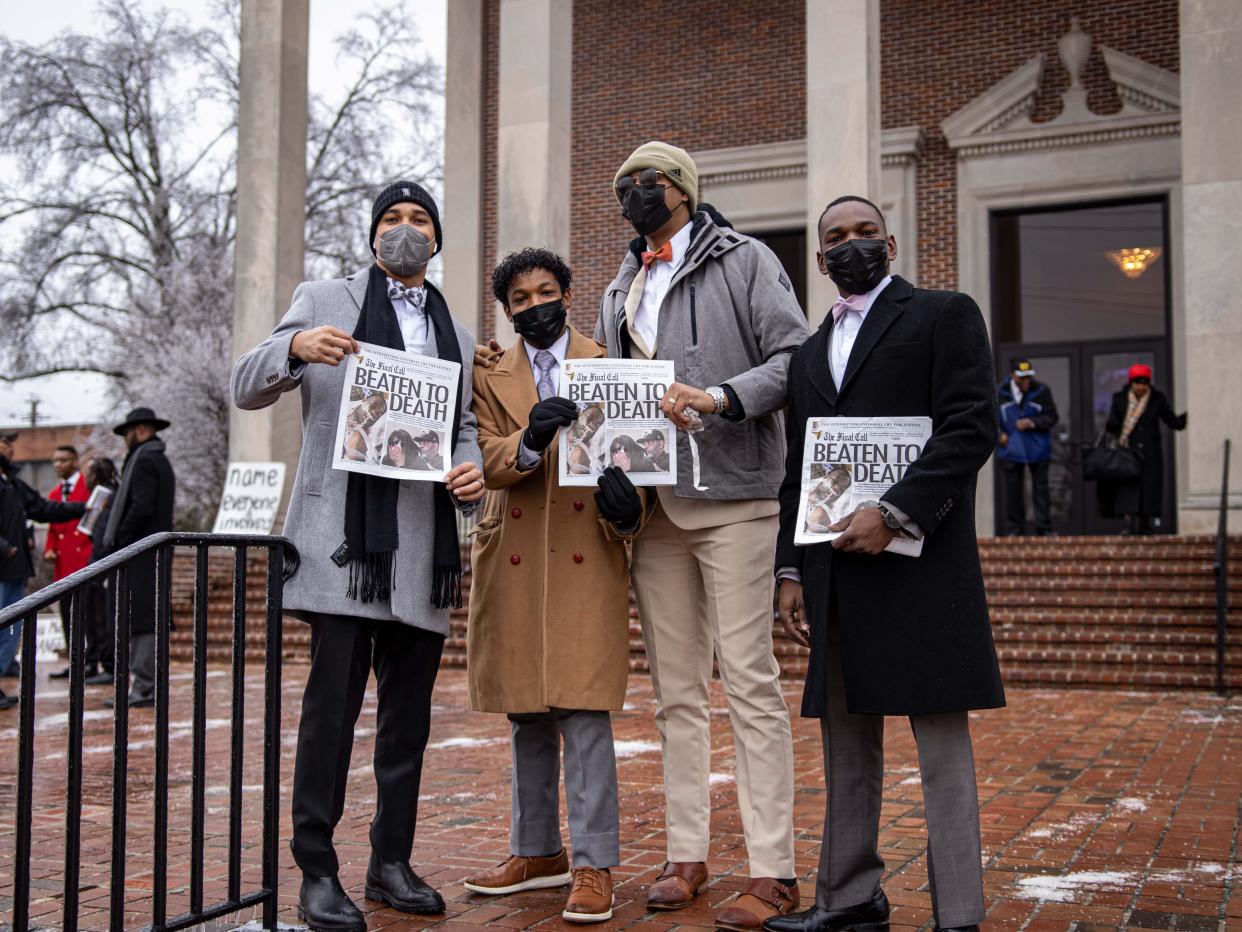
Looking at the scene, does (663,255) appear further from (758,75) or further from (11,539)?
(758,75)

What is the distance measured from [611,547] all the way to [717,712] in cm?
481

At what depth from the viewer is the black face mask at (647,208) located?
423cm

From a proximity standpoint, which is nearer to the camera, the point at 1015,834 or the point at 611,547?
the point at 611,547

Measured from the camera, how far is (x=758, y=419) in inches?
167

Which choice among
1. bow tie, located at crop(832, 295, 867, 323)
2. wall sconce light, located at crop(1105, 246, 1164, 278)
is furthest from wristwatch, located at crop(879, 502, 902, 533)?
wall sconce light, located at crop(1105, 246, 1164, 278)

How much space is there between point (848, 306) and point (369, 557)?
160 cm

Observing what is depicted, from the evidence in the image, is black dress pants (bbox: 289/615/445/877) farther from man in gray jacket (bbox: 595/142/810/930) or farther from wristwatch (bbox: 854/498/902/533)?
wristwatch (bbox: 854/498/902/533)

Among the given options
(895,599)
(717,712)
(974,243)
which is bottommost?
(717,712)

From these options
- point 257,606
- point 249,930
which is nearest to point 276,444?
point 257,606

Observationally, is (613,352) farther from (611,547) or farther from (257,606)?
(257,606)

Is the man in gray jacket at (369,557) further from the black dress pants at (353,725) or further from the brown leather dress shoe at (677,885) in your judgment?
the brown leather dress shoe at (677,885)

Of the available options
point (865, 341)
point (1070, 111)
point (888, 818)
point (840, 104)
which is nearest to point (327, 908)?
point (865, 341)

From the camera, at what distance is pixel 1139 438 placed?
1376cm

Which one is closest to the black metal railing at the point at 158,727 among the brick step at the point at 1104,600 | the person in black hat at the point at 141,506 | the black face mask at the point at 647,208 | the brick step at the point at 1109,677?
the black face mask at the point at 647,208
